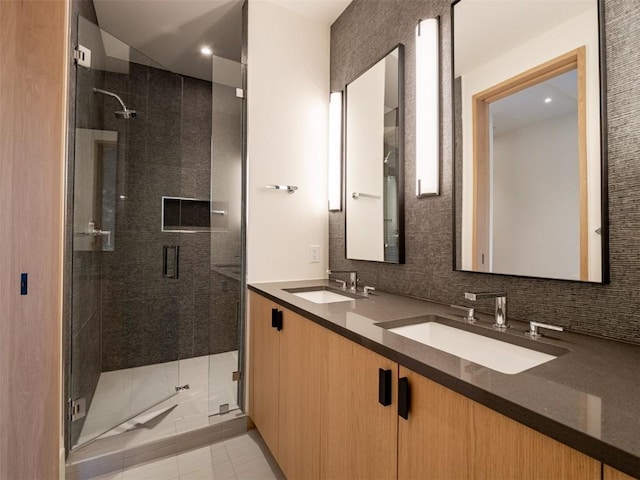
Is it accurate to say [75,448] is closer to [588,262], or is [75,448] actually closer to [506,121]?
[588,262]

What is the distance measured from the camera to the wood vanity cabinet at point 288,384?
124cm

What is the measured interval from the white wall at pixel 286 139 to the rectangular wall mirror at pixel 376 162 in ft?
0.85

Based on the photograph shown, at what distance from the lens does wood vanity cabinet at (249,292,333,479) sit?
1.24 meters

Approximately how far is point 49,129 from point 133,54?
126 cm

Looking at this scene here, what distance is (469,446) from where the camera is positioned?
0.65m

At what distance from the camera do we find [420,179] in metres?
1.53

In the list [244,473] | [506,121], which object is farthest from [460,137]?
[244,473]

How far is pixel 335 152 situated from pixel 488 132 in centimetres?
111

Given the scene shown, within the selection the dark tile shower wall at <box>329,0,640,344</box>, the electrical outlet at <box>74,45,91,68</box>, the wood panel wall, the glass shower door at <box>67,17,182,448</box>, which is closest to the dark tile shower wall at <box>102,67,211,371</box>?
the glass shower door at <box>67,17,182,448</box>

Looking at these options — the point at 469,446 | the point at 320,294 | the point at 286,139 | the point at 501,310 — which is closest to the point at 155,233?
the point at 286,139

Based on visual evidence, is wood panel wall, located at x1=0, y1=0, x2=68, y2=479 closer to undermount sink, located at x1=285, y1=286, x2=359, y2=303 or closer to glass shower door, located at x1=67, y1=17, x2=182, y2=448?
glass shower door, located at x1=67, y1=17, x2=182, y2=448

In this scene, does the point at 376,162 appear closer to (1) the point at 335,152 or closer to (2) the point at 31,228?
(1) the point at 335,152

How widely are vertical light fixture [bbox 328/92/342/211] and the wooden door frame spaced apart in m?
1.00

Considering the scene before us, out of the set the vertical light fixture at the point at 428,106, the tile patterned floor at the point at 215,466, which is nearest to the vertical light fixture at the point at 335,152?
the vertical light fixture at the point at 428,106
